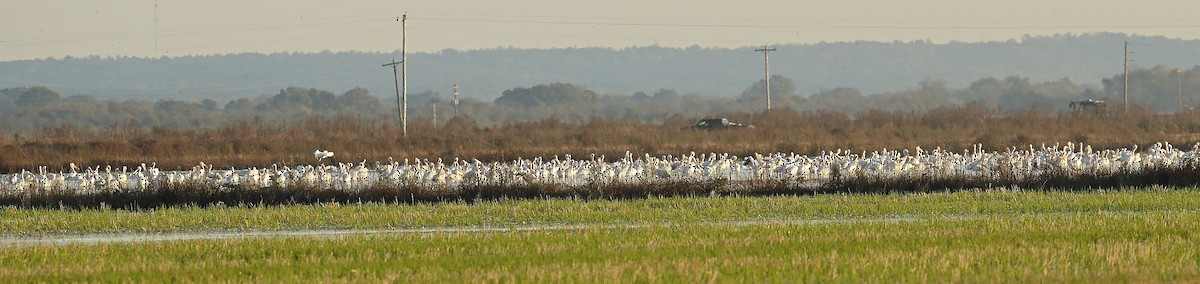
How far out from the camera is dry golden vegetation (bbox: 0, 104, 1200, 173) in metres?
45.1

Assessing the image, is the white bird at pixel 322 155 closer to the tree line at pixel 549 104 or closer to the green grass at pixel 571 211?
the green grass at pixel 571 211

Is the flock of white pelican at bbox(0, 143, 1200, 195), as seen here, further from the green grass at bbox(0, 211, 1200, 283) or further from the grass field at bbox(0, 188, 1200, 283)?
the green grass at bbox(0, 211, 1200, 283)

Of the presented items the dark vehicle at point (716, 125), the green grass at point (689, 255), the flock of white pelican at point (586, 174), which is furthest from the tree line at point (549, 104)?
the green grass at point (689, 255)

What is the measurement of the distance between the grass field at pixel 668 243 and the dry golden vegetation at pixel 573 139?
2028 centimetres

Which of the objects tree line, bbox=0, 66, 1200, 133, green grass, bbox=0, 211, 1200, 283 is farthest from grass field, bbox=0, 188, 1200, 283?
tree line, bbox=0, 66, 1200, 133

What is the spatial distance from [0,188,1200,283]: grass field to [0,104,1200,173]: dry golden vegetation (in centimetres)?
2028

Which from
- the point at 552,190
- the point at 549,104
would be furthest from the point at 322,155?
the point at 549,104

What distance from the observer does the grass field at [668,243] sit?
13305 mm

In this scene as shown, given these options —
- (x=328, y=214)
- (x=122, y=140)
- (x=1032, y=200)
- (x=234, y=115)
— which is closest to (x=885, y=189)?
(x=1032, y=200)

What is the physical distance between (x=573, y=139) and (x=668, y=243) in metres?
36.7

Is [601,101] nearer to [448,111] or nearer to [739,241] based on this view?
[448,111]

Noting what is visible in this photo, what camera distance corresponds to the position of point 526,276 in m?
12.9

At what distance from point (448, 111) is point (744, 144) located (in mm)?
82438

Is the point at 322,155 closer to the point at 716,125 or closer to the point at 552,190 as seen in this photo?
the point at 552,190
